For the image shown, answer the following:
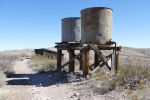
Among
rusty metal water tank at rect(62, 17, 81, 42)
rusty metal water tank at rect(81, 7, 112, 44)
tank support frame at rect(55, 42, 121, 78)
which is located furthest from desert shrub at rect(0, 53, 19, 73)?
rusty metal water tank at rect(81, 7, 112, 44)

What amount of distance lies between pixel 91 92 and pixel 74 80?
4048mm

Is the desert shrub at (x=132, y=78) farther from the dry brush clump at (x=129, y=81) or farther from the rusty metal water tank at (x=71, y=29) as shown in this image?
the rusty metal water tank at (x=71, y=29)

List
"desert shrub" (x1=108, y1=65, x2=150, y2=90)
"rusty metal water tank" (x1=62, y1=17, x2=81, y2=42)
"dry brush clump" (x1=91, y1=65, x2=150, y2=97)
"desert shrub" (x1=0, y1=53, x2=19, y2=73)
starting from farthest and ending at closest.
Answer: "desert shrub" (x1=0, y1=53, x2=19, y2=73) → "rusty metal water tank" (x1=62, y1=17, x2=81, y2=42) → "desert shrub" (x1=108, y1=65, x2=150, y2=90) → "dry brush clump" (x1=91, y1=65, x2=150, y2=97)

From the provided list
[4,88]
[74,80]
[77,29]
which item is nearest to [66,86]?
[74,80]

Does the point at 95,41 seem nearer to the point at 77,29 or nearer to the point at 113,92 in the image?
the point at 77,29

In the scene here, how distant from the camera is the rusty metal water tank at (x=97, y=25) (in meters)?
15.5

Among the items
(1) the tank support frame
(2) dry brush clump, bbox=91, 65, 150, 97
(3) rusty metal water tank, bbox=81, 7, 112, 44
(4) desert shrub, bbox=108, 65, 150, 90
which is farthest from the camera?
(3) rusty metal water tank, bbox=81, 7, 112, 44

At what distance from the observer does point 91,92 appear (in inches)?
442

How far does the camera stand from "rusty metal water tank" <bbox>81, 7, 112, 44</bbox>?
15.5 metres

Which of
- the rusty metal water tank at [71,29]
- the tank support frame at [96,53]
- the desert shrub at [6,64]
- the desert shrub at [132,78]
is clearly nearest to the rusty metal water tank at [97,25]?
the tank support frame at [96,53]

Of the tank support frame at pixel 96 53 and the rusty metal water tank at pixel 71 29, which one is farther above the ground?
the rusty metal water tank at pixel 71 29

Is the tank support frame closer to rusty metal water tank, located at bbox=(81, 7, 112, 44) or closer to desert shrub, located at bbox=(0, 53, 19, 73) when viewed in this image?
rusty metal water tank, located at bbox=(81, 7, 112, 44)

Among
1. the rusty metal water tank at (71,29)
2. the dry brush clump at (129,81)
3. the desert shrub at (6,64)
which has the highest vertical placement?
the rusty metal water tank at (71,29)

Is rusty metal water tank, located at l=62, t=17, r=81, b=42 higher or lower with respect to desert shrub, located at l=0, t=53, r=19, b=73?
higher
